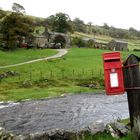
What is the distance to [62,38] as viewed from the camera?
116 meters

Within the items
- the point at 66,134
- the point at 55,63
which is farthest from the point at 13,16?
the point at 66,134

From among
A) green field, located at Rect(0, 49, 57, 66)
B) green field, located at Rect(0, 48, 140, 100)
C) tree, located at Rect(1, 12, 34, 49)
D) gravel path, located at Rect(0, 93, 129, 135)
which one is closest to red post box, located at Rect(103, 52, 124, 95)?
gravel path, located at Rect(0, 93, 129, 135)

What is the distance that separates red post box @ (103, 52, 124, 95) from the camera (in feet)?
36.2

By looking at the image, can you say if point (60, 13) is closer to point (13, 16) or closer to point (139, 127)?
point (13, 16)

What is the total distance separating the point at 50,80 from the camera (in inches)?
2261

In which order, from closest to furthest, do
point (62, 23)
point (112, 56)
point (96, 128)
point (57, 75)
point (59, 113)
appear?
1. point (112, 56)
2. point (96, 128)
3. point (59, 113)
4. point (57, 75)
5. point (62, 23)

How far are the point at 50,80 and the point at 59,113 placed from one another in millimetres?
25028

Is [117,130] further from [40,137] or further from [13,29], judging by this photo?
[13,29]

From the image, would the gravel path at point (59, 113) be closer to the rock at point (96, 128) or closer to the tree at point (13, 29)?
the rock at point (96, 128)

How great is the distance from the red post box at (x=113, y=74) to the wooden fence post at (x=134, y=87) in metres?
0.18

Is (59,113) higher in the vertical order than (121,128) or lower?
lower

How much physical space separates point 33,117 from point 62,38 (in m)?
86.0

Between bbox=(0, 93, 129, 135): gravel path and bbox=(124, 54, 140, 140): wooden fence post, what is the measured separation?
1038 centimetres

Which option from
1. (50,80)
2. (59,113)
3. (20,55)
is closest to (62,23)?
(20,55)
